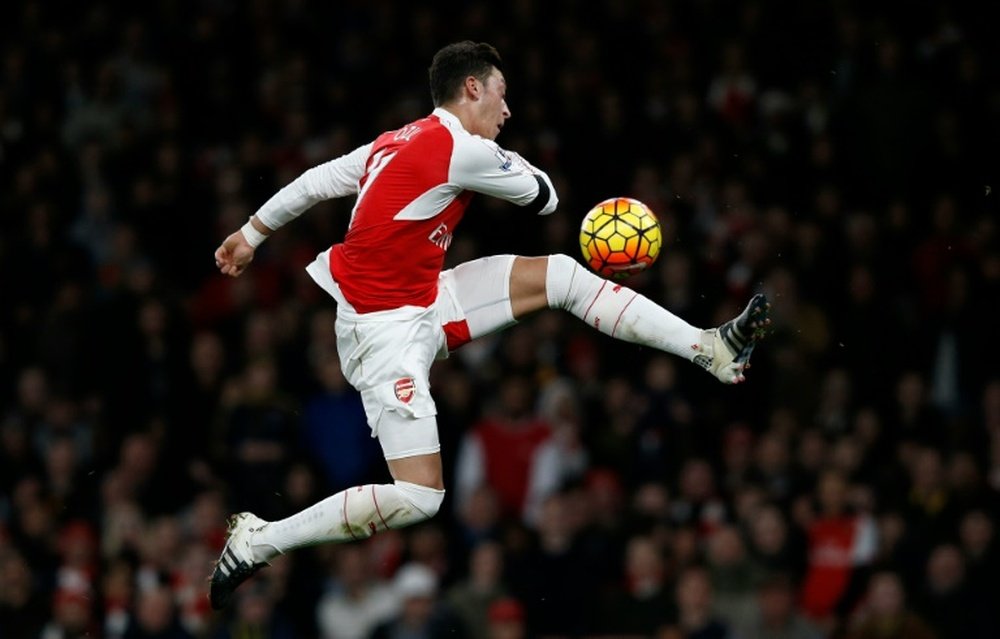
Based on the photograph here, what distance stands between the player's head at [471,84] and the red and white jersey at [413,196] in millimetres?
75

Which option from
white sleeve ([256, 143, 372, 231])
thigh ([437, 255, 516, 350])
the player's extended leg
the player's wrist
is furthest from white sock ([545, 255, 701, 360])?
the player's wrist

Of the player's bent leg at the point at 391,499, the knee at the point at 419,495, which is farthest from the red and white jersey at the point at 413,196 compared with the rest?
the knee at the point at 419,495

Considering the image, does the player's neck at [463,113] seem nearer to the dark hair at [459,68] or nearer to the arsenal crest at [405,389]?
the dark hair at [459,68]

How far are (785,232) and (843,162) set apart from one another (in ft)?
3.51

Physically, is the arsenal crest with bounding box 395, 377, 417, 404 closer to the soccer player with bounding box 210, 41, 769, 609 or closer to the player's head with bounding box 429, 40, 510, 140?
the soccer player with bounding box 210, 41, 769, 609

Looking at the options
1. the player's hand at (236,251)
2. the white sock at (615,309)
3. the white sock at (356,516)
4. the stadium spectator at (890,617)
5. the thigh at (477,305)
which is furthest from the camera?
the stadium spectator at (890,617)

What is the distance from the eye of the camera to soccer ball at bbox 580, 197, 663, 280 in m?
8.28

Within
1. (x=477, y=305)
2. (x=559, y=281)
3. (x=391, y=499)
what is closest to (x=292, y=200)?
(x=477, y=305)

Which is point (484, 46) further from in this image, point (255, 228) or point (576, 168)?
point (576, 168)

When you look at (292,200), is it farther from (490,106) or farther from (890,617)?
(890,617)

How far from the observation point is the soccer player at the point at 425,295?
8.22 m

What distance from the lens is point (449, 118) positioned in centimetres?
831

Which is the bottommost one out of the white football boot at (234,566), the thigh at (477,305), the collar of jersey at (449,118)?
the white football boot at (234,566)

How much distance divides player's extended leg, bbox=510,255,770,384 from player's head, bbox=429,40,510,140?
71cm
